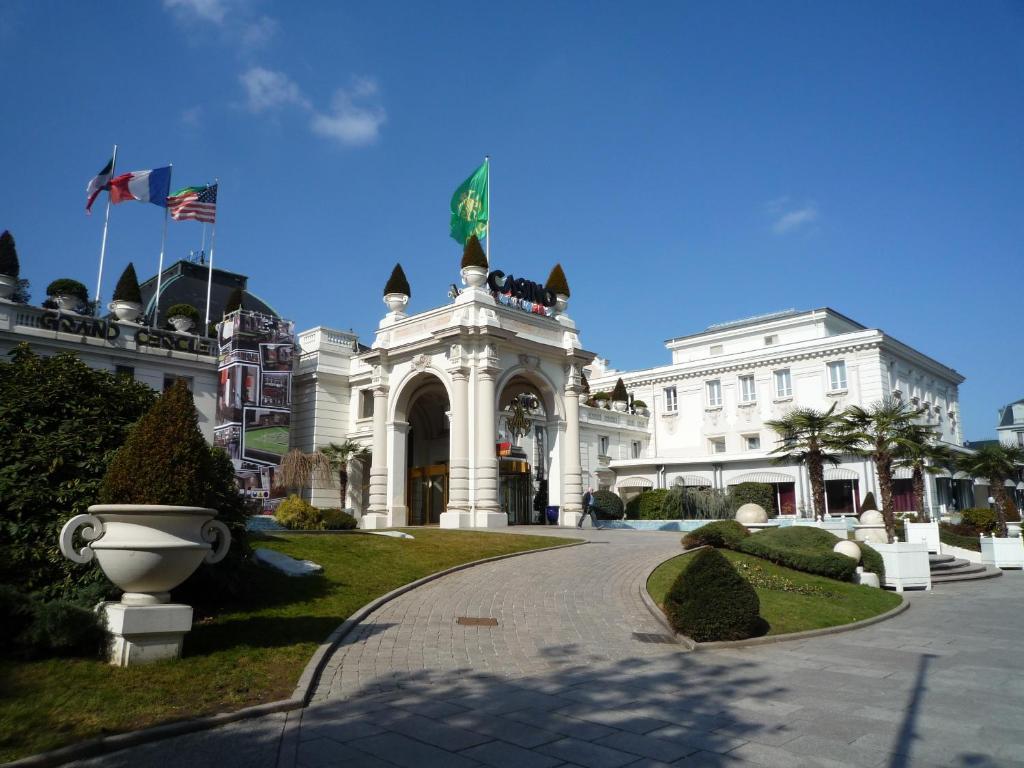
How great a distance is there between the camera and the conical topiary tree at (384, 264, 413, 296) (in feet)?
122

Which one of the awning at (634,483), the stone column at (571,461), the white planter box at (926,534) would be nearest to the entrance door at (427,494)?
the stone column at (571,461)

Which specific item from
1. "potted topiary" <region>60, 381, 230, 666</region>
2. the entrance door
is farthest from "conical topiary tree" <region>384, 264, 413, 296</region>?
"potted topiary" <region>60, 381, 230, 666</region>

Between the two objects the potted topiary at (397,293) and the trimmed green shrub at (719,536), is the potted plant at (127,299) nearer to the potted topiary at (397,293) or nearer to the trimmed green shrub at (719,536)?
the potted topiary at (397,293)

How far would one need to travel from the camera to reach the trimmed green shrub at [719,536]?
20.4 metres

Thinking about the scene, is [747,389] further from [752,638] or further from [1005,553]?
[752,638]

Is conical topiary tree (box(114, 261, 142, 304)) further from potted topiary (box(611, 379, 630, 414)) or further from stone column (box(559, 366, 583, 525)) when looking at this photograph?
potted topiary (box(611, 379, 630, 414))

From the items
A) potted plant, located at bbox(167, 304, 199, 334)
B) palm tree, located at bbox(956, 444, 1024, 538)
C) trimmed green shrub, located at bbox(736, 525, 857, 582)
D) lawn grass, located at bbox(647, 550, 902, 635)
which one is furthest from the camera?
potted plant, located at bbox(167, 304, 199, 334)

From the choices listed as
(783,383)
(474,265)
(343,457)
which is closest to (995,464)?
(783,383)

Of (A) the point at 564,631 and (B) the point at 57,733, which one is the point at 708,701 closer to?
(A) the point at 564,631

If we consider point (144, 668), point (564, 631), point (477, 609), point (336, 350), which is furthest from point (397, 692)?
point (336, 350)

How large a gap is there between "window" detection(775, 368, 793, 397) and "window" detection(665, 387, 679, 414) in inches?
300

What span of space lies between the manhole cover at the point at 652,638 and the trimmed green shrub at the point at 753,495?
30.2m

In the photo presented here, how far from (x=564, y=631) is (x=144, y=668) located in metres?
6.13

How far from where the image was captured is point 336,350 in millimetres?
41875
